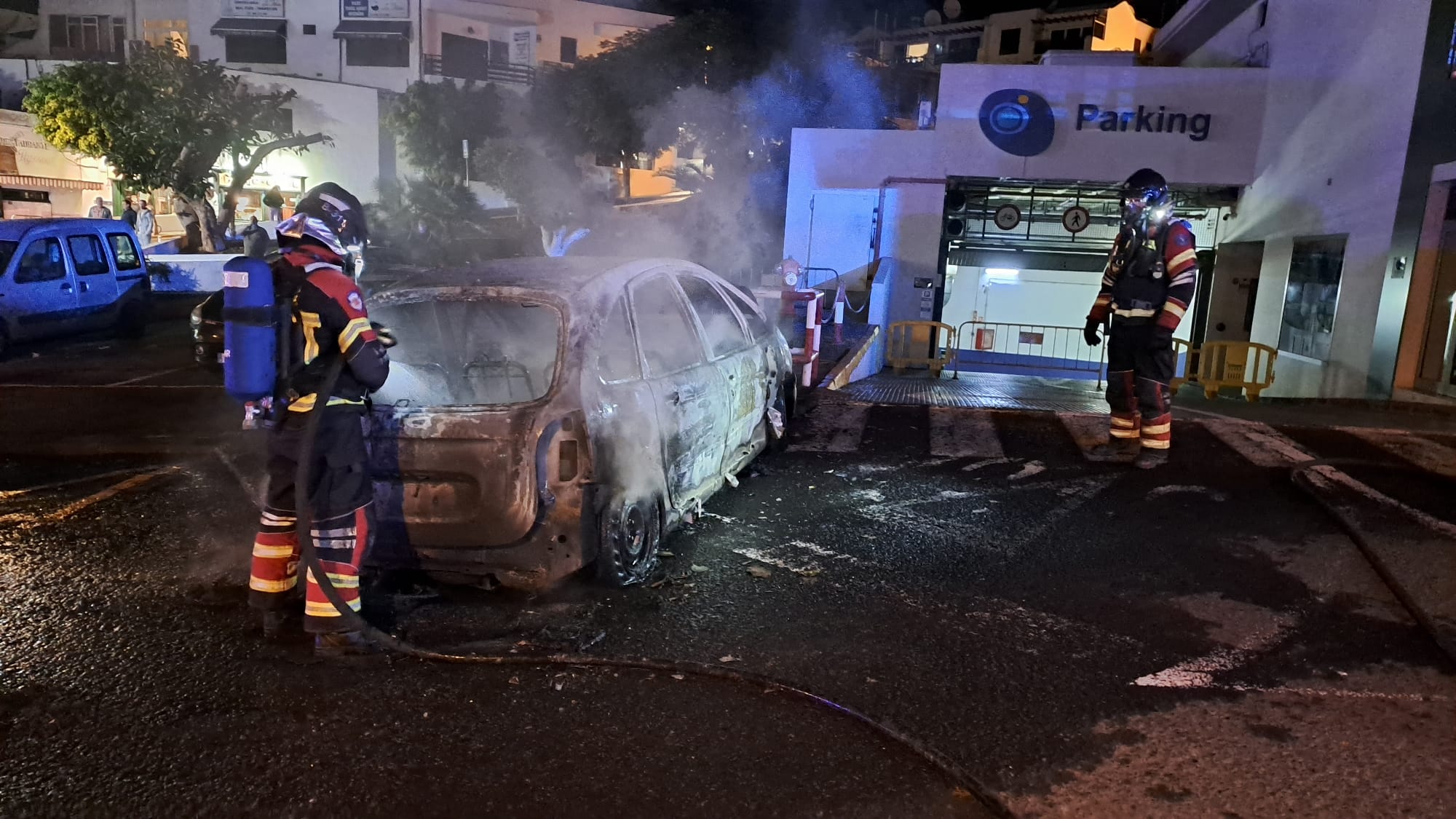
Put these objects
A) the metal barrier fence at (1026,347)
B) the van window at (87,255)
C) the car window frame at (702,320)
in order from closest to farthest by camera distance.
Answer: the car window frame at (702,320) → the van window at (87,255) → the metal barrier fence at (1026,347)

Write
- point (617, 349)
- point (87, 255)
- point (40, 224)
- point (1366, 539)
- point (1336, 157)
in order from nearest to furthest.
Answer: point (617, 349) < point (1366, 539) < point (40, 224) < point (1336, 157) < point (87, 255)

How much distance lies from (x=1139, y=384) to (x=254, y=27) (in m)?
41.5

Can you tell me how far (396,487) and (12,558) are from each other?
2.27 m

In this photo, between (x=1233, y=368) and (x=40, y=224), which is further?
(x=1233, y=368)

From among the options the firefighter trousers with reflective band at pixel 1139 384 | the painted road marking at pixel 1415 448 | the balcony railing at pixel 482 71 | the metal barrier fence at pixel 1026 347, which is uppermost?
the balcony railing at pixel 482 71

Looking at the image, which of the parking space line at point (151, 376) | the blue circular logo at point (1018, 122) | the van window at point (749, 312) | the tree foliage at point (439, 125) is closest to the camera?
the van window at point (749, 312)

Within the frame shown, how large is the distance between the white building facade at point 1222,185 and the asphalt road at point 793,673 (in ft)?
22.3

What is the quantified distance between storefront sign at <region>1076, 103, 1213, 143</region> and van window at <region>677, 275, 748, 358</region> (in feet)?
41.5

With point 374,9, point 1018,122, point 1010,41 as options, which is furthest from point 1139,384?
point 374,9

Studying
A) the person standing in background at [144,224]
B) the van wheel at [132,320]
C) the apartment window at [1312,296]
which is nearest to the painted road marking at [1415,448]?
the apartment window at [1312,296]

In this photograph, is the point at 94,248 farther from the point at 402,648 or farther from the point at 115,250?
the point at 402,648

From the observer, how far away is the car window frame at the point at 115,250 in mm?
13336

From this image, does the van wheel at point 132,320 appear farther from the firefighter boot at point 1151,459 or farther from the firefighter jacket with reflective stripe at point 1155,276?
the firefighter boot at point 1151,459

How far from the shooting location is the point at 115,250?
13.5 meters
